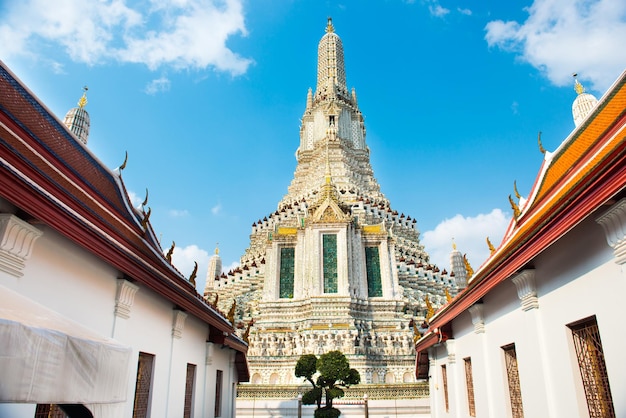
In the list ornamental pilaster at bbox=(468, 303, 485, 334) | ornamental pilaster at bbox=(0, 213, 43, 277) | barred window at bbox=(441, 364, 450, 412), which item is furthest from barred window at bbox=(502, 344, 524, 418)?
ornamental pilaster at bbox=(0, 213, 43, 277)

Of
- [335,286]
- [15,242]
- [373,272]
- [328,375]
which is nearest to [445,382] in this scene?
[328,375]

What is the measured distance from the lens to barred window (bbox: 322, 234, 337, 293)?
30.1m

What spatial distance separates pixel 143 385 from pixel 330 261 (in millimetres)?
23388

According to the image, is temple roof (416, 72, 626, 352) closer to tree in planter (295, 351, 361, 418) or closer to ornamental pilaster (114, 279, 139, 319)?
tree in planter (295, 351, 361, 418)

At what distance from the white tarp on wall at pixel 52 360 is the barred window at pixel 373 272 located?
2819 cm

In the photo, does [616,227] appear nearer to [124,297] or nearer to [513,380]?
[513,380]

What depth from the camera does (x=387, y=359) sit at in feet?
84.6

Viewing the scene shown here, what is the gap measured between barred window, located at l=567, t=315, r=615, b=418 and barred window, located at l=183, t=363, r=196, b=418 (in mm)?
7747

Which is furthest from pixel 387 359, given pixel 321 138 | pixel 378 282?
pixel 321 138

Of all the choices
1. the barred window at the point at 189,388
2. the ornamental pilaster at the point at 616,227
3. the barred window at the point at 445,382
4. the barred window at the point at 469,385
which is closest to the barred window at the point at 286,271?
the barred window at the point at 445,382

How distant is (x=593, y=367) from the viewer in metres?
5.65

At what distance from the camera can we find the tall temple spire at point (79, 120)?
25781 mm

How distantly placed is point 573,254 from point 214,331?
28.4 feet

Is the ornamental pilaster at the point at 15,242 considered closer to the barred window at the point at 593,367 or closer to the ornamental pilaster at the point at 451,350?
the barred window at the point at 593,367
